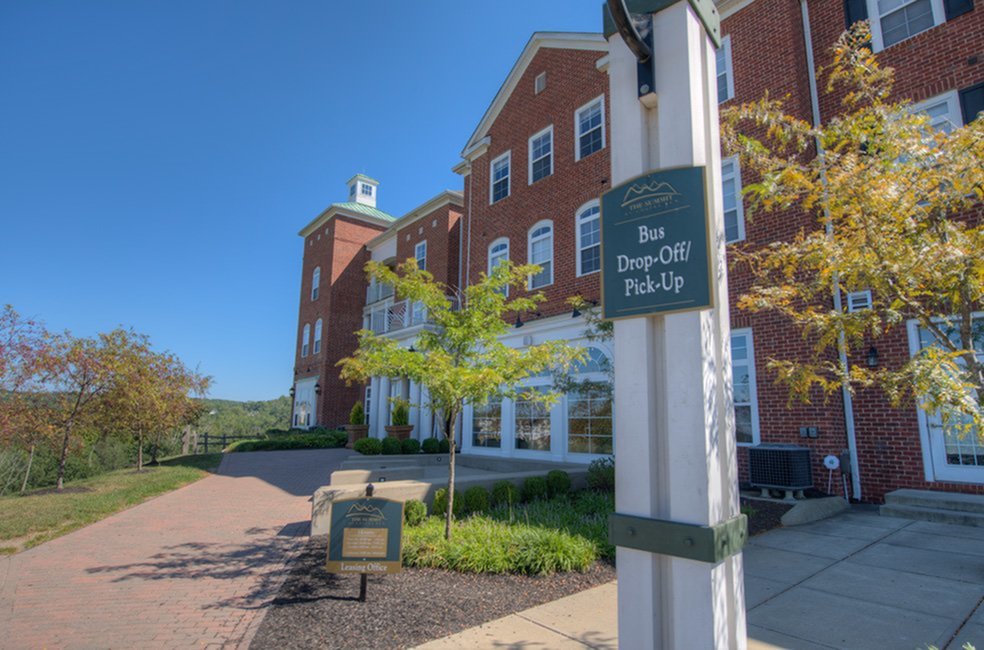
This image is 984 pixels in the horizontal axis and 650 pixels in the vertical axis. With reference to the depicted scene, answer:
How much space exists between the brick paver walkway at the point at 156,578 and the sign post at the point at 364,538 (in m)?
0.85

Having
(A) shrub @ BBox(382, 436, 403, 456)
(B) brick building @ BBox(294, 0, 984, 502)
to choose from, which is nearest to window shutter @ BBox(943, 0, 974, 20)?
(B) brick building @ BBox(294, 0, 984, 502)

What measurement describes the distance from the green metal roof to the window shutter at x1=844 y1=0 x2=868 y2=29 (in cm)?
2248

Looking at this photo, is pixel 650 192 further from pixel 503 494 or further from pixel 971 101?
pixel 971 101

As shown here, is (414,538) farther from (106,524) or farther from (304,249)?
(304,249)

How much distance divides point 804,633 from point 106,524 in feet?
32.5

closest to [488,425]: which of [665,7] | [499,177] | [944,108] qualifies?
[499,177]

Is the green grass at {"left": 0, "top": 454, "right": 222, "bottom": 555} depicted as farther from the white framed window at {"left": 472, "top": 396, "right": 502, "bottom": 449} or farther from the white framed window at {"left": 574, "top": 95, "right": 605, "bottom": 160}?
the white framed window at {"left": 574, "top": 95, "right": 605, "bottom": 160}

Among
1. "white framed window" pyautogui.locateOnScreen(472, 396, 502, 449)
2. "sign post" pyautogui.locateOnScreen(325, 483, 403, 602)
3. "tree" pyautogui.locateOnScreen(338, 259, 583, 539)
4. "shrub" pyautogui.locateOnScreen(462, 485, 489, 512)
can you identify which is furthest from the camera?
"white framed window" pyautogui.locateOnScreen(472, 396, 502, 449)

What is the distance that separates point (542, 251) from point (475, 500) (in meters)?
8.68

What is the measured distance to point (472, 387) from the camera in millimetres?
6512

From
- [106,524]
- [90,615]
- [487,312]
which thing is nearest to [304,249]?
[106,524]

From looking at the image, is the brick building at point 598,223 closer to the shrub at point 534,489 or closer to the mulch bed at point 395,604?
the shrub at point 534,489

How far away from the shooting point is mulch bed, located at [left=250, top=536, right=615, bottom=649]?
4.22 m

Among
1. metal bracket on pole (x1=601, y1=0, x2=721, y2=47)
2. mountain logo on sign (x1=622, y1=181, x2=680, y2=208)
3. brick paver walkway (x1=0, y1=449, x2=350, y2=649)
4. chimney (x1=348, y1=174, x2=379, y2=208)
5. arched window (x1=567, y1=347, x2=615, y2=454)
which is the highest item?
chimney (x1=348, y1=174, x2=379, y2=208)
